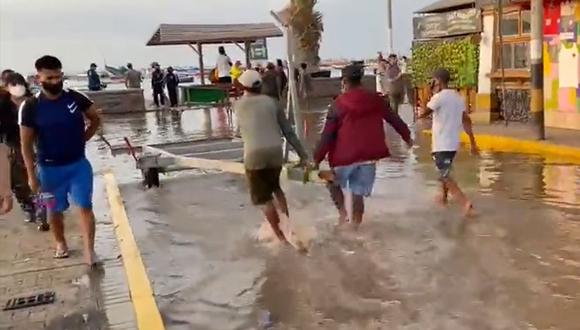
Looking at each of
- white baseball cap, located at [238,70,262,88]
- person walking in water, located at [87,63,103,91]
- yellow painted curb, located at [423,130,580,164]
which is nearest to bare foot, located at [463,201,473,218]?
white baseball cap, located at [238,70,262,88]

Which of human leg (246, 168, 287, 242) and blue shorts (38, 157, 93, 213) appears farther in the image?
human leg (246, 168, 287, 242)

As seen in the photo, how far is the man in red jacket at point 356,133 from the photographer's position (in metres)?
7.77

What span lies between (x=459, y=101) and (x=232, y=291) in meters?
3.66

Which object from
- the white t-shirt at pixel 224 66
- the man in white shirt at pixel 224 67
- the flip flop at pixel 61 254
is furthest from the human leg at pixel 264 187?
the white t-shirt at pixel 224 66

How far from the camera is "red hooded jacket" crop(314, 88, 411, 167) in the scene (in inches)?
306

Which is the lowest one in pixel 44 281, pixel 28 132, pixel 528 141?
pixel 44 281

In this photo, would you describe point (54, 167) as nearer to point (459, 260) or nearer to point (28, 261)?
point (28, 261)

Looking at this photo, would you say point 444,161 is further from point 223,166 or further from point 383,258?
point 223,166

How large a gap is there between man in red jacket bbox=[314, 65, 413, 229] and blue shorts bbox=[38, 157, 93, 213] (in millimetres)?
2205

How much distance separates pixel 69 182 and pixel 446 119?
404cm

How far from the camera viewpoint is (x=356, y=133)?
7777 mm

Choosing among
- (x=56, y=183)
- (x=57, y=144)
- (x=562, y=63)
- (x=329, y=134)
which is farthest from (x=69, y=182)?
(x=562, y=63)

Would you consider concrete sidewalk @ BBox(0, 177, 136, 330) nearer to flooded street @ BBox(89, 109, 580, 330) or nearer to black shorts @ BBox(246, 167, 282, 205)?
flooded street @ BBox(89, 109, 580, 330)

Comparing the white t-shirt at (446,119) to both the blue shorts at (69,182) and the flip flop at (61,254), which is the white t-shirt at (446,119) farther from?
the flip flop at (61,254)
